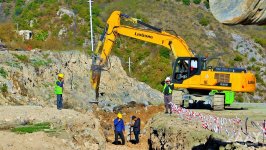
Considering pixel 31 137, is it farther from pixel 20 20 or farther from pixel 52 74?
pixel 20 20

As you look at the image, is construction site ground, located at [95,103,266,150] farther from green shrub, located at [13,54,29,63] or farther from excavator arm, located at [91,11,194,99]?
green shrub, located at [13,54,29,63]

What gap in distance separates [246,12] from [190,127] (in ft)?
43.8

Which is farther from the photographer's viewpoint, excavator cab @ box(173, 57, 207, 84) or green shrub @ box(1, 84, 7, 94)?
excavator cab @ box(173, 57, 207, 84)

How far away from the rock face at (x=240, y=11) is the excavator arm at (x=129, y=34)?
23591mm

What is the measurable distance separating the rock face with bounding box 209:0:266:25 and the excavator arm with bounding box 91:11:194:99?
77.4 feet

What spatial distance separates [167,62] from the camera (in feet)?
189

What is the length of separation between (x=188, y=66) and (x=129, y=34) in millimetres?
4030

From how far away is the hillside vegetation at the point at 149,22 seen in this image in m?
57.5

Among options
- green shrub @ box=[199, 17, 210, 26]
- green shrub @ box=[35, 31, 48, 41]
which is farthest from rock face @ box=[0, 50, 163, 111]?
green shrub @ box=[199, 17, 210, 26]

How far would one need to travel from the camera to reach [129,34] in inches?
1201

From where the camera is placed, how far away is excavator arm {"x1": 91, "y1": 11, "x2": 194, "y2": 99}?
96.2 ft

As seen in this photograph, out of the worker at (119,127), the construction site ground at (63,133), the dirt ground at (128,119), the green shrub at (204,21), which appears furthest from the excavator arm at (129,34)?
the green shrub at (204,21)

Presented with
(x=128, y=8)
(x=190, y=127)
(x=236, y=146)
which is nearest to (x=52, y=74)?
(x=190, y=127)

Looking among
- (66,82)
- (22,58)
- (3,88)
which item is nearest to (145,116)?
(66,82)
